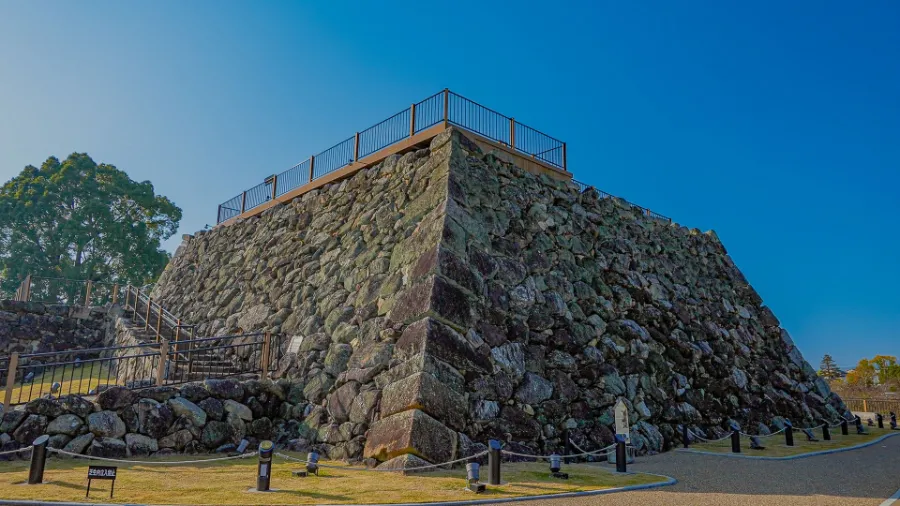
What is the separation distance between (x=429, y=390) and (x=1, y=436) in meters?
6.51

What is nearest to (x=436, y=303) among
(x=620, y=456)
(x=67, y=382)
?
(x=620, y=456)

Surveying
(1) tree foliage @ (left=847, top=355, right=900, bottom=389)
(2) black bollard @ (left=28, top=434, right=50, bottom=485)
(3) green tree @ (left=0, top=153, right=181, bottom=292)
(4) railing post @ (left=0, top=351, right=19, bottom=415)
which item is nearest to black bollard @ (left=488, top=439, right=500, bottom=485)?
(2) black bollard @ (left=28, top=434, right=50, bottom=485)

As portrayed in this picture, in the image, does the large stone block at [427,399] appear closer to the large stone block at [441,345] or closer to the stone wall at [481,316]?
the stone wall at [481,316]

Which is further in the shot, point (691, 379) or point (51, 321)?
point (51, 321)

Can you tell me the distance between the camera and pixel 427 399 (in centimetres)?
884

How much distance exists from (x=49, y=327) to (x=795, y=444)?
22.1 meters

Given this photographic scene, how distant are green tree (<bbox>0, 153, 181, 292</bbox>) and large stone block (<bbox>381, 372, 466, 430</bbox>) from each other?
2608 centimetres

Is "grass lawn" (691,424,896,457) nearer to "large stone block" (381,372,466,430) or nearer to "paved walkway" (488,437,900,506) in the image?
"paved walkway" (488,437,900,506)

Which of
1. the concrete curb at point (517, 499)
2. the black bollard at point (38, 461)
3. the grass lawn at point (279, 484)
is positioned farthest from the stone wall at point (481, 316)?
the black bollard at point (38, 461)

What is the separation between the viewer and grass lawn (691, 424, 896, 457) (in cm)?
1208

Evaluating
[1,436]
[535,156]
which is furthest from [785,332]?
[1,436]

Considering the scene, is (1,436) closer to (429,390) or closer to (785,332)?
(429,390)

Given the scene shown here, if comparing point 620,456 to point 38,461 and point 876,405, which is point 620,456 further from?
point 876,405

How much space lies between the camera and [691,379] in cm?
1428
